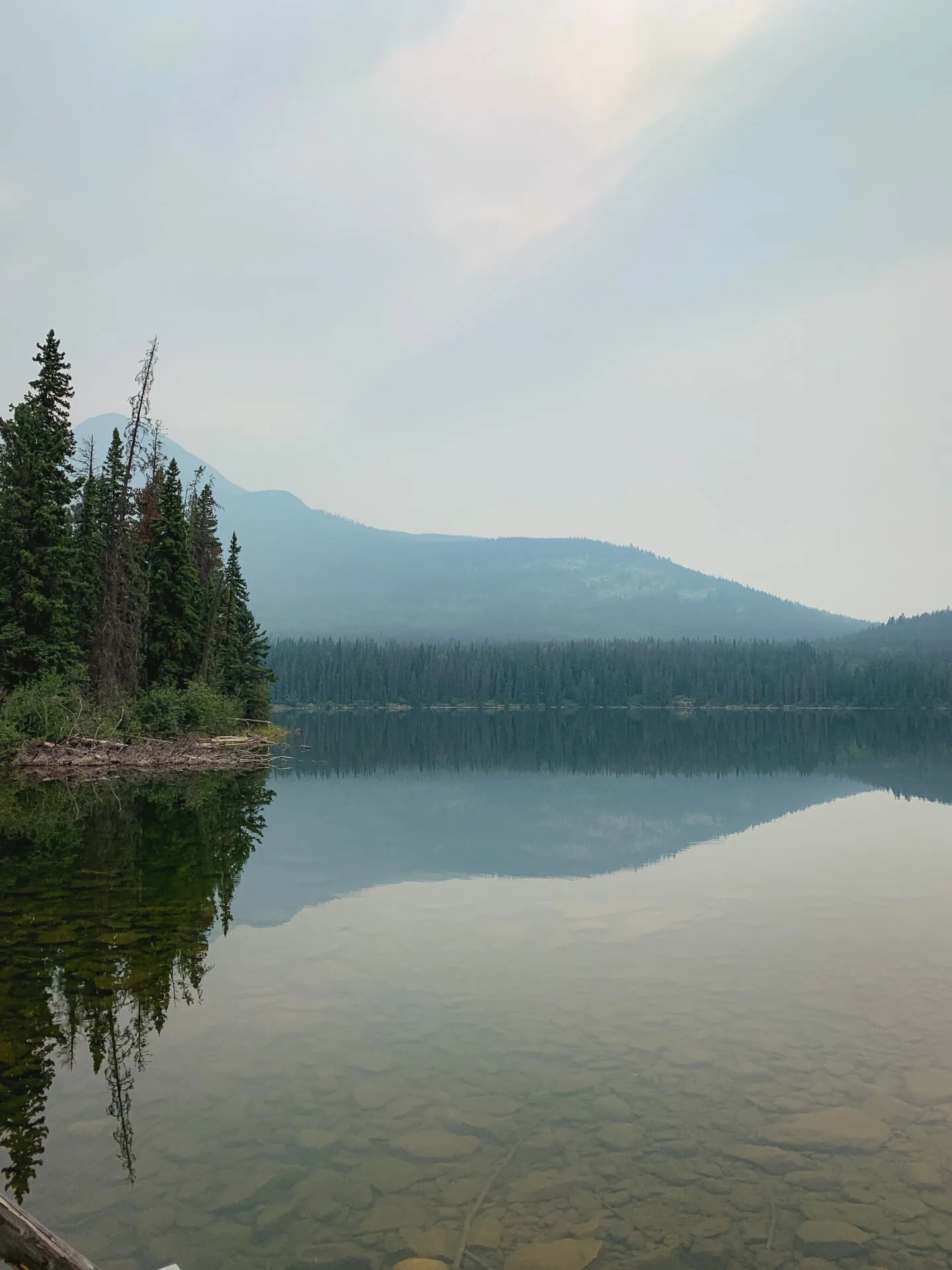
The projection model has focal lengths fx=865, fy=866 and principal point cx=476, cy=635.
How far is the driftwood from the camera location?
4.08 metres

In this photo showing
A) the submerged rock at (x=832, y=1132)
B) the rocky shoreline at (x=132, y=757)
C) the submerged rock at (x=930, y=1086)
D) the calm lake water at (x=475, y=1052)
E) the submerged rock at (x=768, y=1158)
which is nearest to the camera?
the calm lake water at (x=475, y=1052)

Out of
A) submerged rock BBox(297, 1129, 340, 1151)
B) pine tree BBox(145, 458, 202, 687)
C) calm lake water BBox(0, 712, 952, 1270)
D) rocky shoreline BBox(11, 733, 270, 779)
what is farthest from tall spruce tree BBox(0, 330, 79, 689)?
submerged rock BBox(297, 1129, 340, 1151)

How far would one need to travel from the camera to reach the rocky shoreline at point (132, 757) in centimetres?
A: 3859

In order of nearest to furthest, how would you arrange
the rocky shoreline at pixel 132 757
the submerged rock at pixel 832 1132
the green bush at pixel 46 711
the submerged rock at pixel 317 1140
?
1. the submerged rock at pixel 317 1140
2. the submerged rock at pixel 832 1132
3. the green bush at pixel 46 711
4. the rocky shoreline at pixel 132 757

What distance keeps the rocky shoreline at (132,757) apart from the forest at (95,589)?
87 cm

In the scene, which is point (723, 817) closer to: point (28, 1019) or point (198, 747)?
point (28, 1019)

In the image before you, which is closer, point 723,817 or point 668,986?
point 668,986

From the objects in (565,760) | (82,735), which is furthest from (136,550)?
(565,760)

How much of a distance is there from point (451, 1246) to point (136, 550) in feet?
150

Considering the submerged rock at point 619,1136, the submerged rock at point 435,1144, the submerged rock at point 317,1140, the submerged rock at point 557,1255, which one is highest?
the submerged rock at point 557,1255

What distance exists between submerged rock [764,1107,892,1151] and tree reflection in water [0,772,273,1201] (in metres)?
5.59

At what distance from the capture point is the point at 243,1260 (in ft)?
19.2

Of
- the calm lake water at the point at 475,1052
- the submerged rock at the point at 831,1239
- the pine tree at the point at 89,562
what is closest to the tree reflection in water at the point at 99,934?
the calm lake water at the point at 475,1052

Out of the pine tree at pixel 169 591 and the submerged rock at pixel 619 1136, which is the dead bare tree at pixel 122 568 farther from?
the submerged rock at pixel 619 1136
